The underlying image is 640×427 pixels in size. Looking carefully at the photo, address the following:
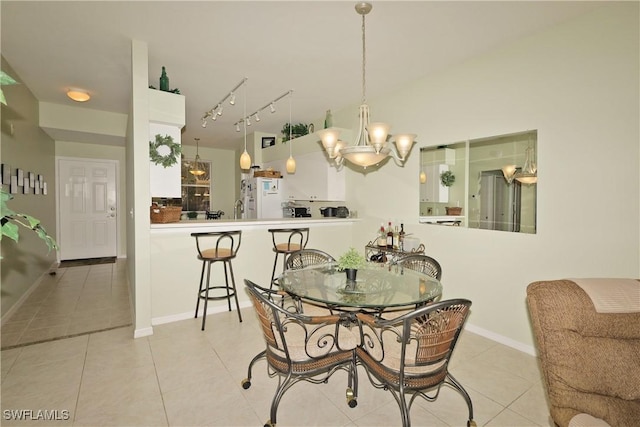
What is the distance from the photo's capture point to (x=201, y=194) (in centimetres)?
845

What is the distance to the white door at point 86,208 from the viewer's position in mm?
6332

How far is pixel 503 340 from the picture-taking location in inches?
120

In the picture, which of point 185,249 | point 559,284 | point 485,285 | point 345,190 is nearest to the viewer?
point 559,284

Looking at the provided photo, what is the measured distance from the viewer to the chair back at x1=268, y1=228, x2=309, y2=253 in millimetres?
3990

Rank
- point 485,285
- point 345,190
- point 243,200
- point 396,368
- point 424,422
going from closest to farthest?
1. point 396,368
2. point 424,422
3. point 485,285
4. point 345,190
5. point 243,200

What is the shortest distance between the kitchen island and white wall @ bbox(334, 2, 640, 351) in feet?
7.02

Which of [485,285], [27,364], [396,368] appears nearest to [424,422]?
[396,368]

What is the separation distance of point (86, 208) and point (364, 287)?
677 centimetres

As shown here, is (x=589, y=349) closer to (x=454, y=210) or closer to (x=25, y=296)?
(x=454, y=210)

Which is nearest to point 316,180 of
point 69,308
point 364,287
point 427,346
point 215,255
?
point 215,255

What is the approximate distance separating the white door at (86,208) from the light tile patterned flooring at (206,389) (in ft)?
14.5

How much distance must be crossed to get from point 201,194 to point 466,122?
6.97 meters

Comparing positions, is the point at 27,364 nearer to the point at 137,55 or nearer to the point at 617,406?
the point at 137,55

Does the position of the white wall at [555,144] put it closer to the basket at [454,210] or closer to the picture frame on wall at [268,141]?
the basket at [454,210]
